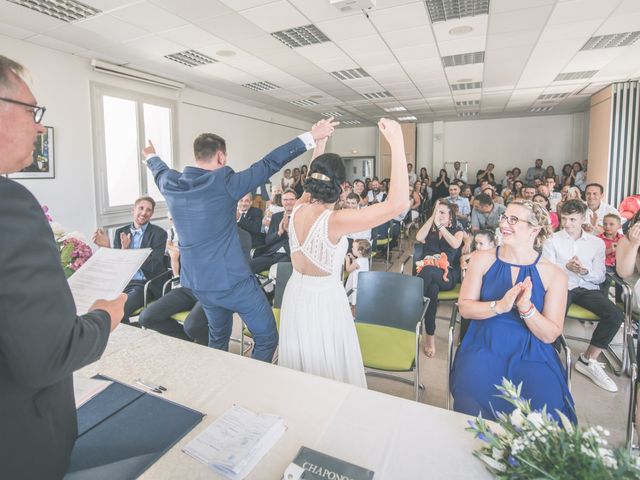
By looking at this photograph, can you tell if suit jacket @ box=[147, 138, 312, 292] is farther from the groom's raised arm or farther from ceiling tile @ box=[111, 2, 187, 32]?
ceiling tile @ box=[111, 2, 187, 32]

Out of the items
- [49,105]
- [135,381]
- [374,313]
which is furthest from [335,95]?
[135,381]

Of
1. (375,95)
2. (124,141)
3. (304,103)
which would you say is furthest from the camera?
(304,103)

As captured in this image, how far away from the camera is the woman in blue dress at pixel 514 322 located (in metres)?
1.83

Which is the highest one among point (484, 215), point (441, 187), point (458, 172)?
point (458, 172)

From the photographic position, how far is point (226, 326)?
2.52 metres

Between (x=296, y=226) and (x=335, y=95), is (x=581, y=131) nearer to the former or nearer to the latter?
(x=335, y=95)

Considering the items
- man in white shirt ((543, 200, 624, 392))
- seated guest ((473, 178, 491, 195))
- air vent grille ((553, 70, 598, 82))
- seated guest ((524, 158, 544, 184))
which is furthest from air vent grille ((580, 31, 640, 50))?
seated guest ((524, 158, 544, 184))

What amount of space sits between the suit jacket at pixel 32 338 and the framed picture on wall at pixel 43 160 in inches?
218

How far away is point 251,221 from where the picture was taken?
4965 mm

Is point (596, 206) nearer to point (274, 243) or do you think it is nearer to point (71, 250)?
point (274, 243)

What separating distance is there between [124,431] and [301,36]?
512 cm

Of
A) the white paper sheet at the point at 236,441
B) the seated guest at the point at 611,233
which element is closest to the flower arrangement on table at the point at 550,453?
the white paper sheet at the point at 236,441

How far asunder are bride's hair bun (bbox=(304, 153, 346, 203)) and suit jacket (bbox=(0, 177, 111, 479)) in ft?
4.05

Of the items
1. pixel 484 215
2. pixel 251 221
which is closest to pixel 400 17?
pixel 484 215
